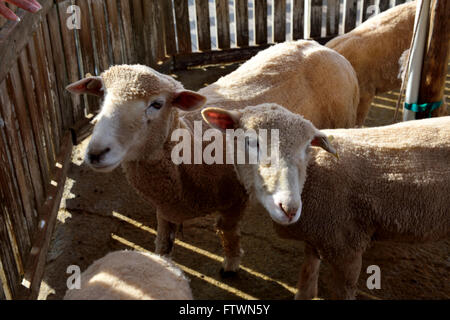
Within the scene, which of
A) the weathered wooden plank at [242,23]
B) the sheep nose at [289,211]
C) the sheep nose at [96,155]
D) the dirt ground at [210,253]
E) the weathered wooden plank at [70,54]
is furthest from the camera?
the weathered wooden plank at [242,23]

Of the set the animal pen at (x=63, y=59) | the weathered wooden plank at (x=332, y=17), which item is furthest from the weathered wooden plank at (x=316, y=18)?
the weathered wooden plank at (x=332, y=17)

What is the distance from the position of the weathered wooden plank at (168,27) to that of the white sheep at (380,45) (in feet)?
9.25

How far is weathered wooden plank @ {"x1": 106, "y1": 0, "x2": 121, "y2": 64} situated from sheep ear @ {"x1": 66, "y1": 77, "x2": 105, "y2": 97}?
2988 mm

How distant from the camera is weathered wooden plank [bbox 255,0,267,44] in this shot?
7945 mm

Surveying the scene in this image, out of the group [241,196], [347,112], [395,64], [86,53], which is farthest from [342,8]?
A: [241,196]

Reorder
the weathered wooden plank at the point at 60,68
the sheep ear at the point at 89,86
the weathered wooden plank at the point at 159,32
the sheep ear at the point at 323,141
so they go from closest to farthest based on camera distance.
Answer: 1. the sheep ear at the point at 323,141
2. the sheep ear at the point at 89,86
3. the weathered wooden plank at the point at 60,68
4. the weathered wooden plank at the point at 159,32

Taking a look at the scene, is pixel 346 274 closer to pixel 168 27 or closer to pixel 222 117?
pixel 222 117

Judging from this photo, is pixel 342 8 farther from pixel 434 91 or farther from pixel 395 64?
pixel 434 91

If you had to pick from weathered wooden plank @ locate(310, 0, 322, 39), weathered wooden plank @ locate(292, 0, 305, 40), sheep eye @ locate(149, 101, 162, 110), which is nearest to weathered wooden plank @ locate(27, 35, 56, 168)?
sheep eye @ locate(149, 101, 162, 110)

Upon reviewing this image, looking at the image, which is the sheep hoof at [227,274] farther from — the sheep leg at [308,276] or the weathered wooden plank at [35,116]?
the weathered wooden plank at [35,116]

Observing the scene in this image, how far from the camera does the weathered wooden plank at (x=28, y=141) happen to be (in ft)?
12.9

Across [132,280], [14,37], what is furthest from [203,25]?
[132,280]

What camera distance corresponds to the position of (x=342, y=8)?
29.5 feet

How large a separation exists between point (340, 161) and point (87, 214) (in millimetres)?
2763
